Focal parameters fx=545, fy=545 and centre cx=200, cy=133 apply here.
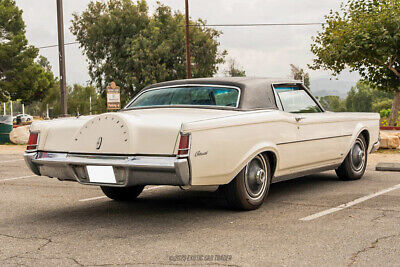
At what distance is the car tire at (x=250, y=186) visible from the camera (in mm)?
5621

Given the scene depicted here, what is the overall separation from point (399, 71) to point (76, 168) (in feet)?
70.3

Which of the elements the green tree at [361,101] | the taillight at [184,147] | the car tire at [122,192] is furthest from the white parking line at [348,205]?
the green tree at [361,101]

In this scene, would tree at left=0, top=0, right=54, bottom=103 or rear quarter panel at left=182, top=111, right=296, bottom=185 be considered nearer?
rear quarter panel at left=182, top=111, right=296, bottom=185

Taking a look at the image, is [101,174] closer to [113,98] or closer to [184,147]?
[184,147]

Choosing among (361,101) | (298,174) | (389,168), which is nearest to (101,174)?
(298,174)

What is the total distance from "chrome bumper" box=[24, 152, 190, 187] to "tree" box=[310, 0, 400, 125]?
16.9m

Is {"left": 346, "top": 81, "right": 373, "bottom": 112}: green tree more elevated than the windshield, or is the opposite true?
the windshield

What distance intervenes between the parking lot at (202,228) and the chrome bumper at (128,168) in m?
0.47

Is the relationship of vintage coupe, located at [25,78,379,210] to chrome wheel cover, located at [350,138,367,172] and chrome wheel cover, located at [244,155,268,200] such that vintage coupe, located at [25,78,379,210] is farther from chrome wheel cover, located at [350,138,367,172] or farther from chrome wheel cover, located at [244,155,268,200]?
chrome wheel cover, located at [350,138,367,172]

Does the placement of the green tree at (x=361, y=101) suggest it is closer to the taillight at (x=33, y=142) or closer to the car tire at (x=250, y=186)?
the car tire at (x=250, y=186)

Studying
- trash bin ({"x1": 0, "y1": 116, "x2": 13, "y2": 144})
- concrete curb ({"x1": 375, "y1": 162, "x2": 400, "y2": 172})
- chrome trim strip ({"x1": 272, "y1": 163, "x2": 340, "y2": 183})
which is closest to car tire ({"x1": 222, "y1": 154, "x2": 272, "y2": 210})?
chrome trim strip ({"x1": 272, "y1": 163, "x2": 340, "y2": 183})

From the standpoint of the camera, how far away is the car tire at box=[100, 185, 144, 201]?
676 cm

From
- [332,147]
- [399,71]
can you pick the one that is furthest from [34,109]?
[332,147]

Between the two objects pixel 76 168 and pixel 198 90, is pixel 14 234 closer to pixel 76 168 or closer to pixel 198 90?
pixel 76 168
